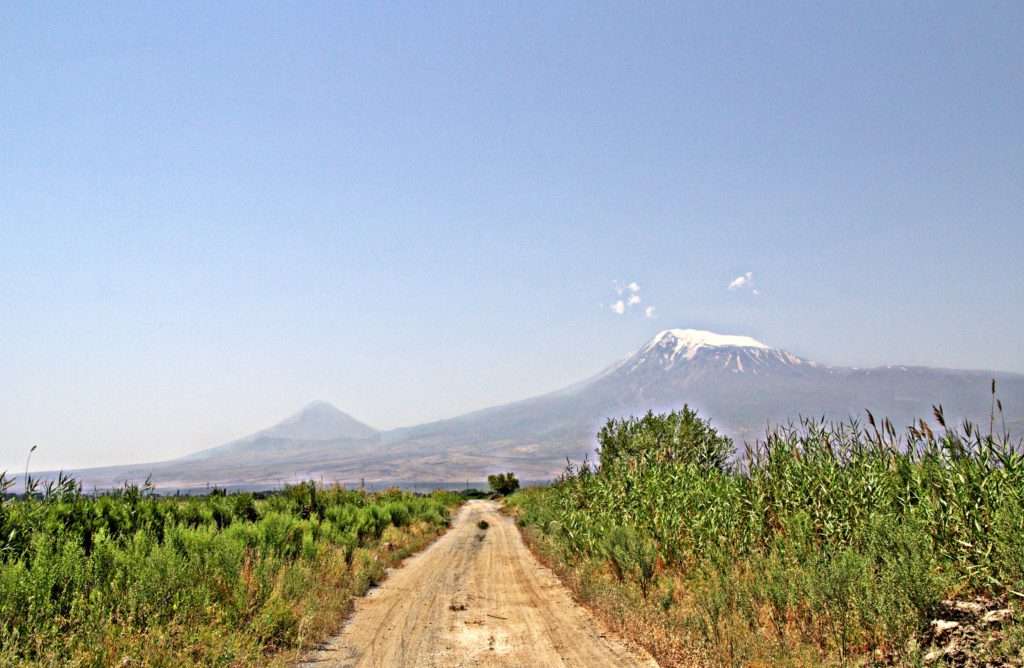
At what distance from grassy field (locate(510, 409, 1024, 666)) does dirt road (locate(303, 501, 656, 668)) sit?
820 millimetres

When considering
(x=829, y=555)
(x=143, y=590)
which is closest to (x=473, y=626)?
(x=143, y=590)

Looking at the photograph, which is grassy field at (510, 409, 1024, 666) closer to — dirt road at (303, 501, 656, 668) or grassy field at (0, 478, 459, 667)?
dirt road at (303, 501, 656, 668)

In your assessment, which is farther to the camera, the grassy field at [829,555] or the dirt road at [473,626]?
the dirt road at [473,626]

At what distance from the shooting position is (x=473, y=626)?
43.3 ft

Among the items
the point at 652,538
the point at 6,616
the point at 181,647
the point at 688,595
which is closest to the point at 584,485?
the point at 652,538

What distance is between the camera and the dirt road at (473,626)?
1052cm

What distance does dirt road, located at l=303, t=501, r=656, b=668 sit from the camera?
10.5 meters

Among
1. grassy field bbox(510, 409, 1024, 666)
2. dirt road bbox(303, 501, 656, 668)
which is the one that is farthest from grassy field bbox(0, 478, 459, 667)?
grassy field bbox(510, 409, 1024, 666)

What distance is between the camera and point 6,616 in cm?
841

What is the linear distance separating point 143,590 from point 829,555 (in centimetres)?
1178

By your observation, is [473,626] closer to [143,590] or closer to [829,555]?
[143,590]

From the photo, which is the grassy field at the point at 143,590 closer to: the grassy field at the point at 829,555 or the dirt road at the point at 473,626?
the dirt road at the point at 473,626

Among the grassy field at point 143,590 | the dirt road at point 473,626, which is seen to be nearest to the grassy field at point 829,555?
the dirt road at point 473,626

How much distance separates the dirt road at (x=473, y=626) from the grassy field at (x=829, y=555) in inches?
32.3
